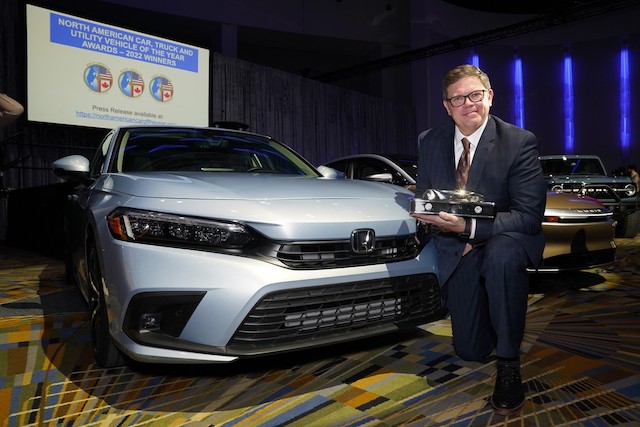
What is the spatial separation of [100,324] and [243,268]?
68cm

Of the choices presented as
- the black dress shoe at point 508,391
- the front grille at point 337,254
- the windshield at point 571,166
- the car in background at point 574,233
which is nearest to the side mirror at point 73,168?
the front grille at point 337,254

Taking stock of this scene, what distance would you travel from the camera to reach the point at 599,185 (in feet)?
19.8

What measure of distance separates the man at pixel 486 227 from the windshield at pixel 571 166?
637 cm

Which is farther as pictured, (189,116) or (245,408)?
(189,116)

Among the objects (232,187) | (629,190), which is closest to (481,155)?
(232,187)

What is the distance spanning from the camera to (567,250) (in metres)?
3.08

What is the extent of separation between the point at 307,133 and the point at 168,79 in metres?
4.90

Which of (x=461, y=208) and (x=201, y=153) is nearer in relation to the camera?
(x=461, y=208)

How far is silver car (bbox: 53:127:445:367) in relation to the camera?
152cm

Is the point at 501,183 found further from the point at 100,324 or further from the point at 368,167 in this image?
the point at 368,167

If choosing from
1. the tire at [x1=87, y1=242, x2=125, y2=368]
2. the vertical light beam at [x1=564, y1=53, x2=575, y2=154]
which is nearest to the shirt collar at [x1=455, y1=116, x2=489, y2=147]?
the tire at [x1=87, y1=242, x2=125, y2=368]

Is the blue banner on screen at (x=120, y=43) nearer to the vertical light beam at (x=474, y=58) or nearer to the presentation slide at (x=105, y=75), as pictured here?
the presentation slide at (x=105, y=75)

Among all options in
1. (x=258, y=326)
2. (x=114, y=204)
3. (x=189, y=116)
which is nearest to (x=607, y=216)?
(x=258, y=326)

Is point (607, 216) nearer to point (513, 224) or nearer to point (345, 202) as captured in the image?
point (513, 224)
